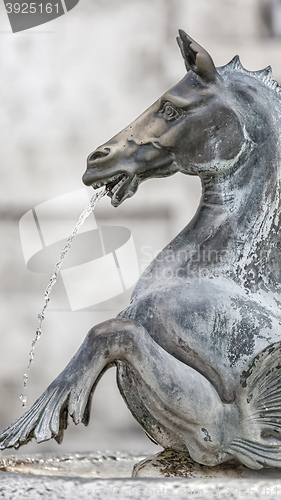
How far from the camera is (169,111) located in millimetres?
886

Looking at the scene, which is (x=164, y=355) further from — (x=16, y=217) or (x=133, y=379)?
(x=16, y=217)

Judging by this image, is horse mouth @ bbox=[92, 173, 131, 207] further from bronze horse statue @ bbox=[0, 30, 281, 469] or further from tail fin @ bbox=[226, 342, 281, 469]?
tail fin @ bbox=[226, 342, 281, 469]

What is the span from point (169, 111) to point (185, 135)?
0.03m

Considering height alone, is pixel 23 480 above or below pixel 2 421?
above

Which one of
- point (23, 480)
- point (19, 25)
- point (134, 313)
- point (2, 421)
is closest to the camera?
point (23, 480)

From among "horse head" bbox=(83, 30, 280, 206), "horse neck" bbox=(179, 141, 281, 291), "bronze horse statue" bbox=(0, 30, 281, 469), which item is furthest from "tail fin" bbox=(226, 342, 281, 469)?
"horse head" bbox=(83, 30, 280, 206)

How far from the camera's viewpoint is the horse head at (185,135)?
2.83 feet

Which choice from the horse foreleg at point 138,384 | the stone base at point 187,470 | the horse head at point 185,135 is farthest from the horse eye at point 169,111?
the stone base at point 187,470

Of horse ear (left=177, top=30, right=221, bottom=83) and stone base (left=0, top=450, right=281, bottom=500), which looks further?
horse ear (left=177, top=30, right=221, bottom=83)

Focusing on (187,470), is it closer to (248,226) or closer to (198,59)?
(248,226)

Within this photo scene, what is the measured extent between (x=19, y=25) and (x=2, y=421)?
998 millimetres

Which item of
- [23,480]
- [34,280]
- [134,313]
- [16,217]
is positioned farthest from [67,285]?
[23,480]

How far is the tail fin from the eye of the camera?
79 centimetres

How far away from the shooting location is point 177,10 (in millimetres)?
2074
